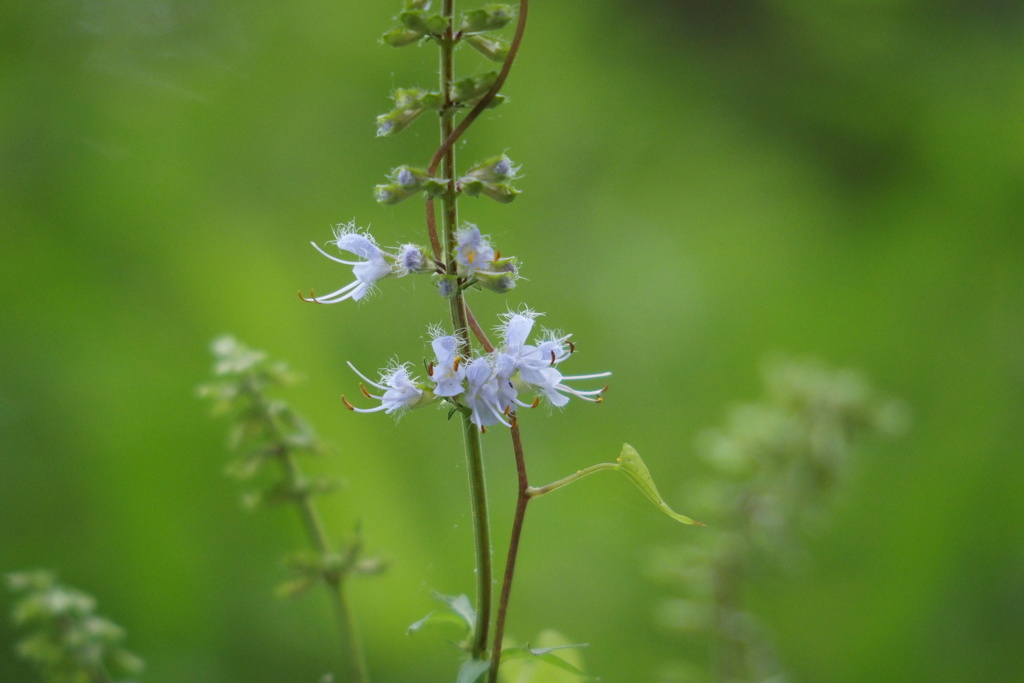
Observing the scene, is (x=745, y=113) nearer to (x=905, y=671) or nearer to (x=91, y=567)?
(x=905, y=671)

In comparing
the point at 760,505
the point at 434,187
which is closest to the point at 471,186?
the point at 434,187

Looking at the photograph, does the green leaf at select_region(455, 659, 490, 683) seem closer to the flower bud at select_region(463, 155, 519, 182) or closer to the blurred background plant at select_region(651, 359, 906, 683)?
the flower bud at select_region(463, 155, 519, 182)

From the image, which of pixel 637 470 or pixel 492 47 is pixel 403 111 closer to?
pixel 492 47

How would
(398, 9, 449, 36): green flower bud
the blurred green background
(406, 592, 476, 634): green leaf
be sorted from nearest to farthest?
(398, 9, 449, 36): green flower bud → (406, 592, 476, 634): green leaf → the blurred green background

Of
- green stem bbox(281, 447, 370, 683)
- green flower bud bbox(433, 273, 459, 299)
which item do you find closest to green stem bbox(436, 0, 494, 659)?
green flower bud bbox(433, 273, 459, 299)

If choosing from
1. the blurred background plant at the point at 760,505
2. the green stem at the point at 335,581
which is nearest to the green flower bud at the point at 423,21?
the green stem at the point at 335,581

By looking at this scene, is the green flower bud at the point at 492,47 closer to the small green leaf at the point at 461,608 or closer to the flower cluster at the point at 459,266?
the flower cluster at the point at 459,266
